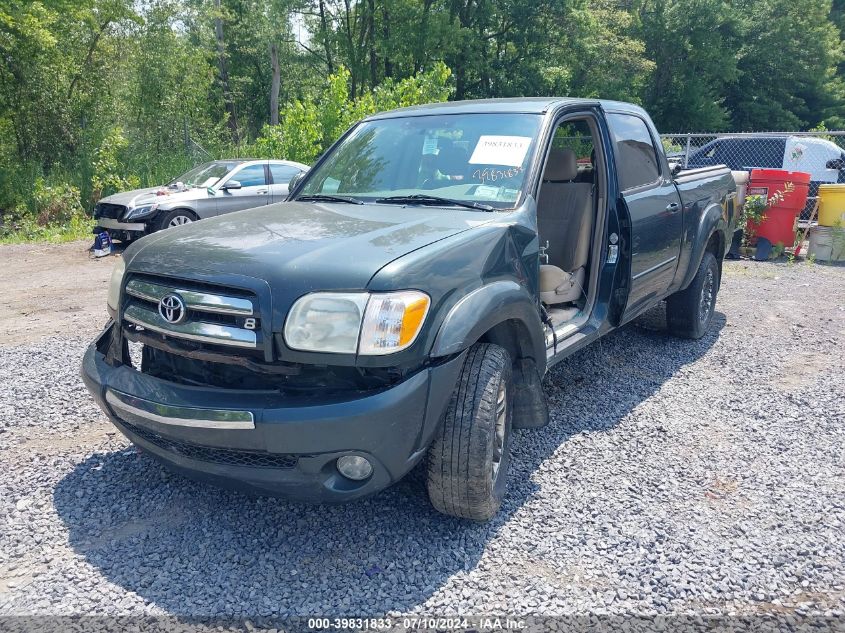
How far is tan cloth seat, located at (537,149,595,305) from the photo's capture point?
4191mm

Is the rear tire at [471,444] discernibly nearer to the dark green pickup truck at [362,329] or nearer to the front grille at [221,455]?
the dark green pickup truck at [362,329]

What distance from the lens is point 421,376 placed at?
8.12 ft

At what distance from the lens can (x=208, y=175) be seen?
11.8m

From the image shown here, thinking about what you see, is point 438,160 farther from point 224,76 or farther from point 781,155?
point 224,76

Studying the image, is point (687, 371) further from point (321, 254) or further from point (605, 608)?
point (321, 254)

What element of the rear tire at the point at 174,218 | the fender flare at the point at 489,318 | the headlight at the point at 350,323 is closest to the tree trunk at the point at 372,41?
the rear tire at the point at 174,218

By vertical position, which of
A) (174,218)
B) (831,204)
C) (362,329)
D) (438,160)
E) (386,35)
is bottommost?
(174,218)

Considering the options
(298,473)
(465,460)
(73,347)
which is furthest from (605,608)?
(73,347)

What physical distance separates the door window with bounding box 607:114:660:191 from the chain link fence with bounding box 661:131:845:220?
877 cm

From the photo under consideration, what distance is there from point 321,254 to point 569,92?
98.0 ft

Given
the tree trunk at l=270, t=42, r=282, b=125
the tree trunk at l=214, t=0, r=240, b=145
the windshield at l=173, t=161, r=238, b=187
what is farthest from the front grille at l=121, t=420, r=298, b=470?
the tree trunk at l=270, t=42, r=282, b=125

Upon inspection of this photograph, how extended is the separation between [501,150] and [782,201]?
26.7 feet

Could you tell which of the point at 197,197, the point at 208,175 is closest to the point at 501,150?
the point at 197,197

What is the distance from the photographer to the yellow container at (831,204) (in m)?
9.74
